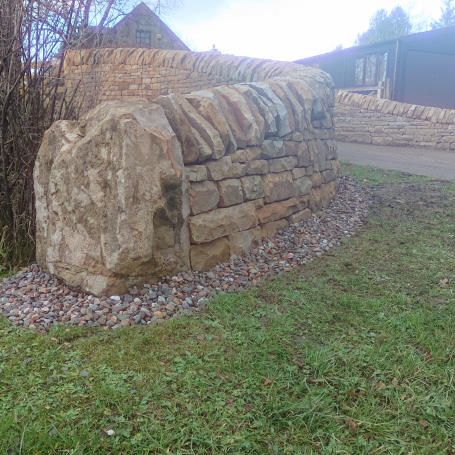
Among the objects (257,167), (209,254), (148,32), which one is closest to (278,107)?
(257,167)

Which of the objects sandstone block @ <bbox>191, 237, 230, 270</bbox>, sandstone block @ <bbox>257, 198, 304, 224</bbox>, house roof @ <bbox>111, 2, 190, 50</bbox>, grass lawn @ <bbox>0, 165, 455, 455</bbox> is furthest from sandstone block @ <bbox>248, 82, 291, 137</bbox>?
house roof @ <bbox>111, 2, 190, 50</bbox>

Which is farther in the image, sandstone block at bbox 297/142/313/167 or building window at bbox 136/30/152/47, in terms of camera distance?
building window at bbox 136/30/152/47

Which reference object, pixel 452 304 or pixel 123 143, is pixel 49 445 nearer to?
pixel 123 143

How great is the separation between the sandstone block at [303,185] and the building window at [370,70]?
13.5 meters

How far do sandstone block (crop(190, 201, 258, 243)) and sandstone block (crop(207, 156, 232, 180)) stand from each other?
0.98 ft

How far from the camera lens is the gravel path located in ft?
9.59

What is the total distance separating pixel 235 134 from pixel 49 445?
9.65ft

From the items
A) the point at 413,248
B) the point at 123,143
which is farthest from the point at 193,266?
the point at 413,248

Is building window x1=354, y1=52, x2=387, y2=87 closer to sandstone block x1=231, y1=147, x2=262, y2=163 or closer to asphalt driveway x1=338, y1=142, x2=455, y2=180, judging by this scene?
asphalt driveway x1=338, y1=142, x2=455, y2=180

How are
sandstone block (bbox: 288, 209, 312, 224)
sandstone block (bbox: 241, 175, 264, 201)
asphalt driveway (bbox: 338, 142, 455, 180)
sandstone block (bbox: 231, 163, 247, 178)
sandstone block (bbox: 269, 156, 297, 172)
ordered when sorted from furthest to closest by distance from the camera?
asphalt driveway (bbox: 338, 142, 455, 180), sandstone block (bbox: 288, 209, 312, 224), sandstone block (bbox: 269, 156, 297, 172), sandstone block (bbox: 241, 175, 264, 201), sandstone block (bbox: 231, 163, 247, 178)

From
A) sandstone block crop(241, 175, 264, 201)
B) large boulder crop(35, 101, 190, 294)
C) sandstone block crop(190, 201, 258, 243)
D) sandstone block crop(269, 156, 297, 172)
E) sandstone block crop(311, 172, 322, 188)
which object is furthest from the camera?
sandstone block crop(311, 172, 322, 188)

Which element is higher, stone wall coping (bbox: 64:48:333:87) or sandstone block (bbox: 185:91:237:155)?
stone wall coping (bbox: 64:48:333:87)

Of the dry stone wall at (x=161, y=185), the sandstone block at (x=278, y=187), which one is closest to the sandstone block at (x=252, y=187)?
the dry stone wall at (x=161, y=185)

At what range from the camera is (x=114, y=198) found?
3041mm
